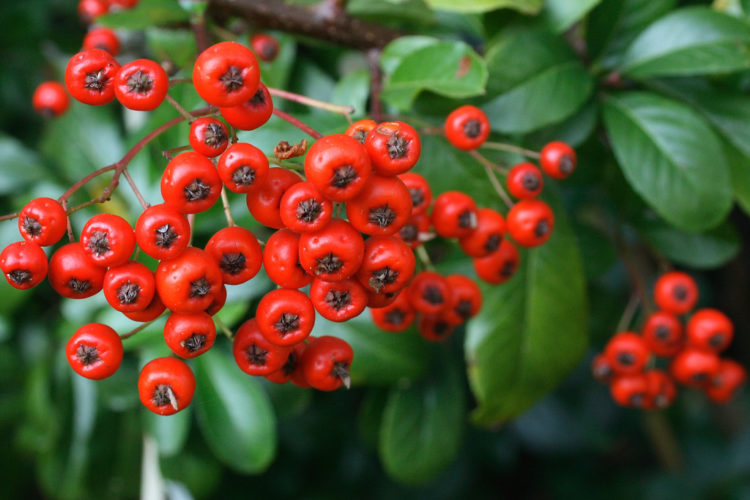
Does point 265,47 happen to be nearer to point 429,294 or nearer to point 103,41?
point 103,41

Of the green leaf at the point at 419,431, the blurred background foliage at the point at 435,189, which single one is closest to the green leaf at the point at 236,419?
the blurred background foliage at the point at 435,189

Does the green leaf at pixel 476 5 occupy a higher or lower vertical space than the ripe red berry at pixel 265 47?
higher

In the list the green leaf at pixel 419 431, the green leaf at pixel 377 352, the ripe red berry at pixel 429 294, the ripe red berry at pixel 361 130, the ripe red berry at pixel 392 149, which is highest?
the ripe red berry at pixel 392 149

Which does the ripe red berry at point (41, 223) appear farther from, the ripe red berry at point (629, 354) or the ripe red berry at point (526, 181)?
the ripe red berry at point (629, 354)

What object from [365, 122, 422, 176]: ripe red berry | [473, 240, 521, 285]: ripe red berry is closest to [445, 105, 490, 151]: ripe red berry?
[473, 240, 521, 285]: ripe red berry

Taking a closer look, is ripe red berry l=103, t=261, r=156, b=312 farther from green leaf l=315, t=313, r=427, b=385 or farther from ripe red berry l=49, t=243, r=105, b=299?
green leaf l=315, t=313, r=427, b=385

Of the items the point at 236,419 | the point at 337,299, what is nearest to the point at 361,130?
the point at 337,299
